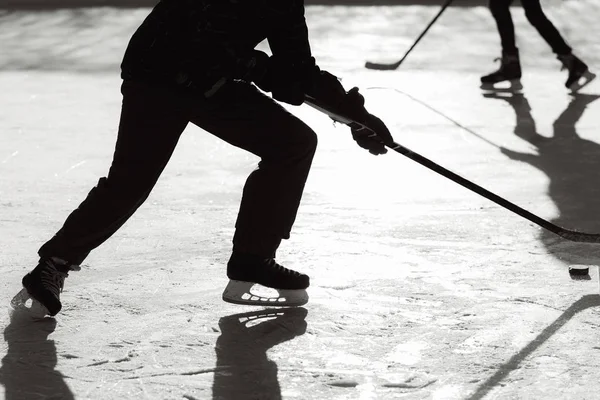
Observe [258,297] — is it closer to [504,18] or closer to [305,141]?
[305,141]

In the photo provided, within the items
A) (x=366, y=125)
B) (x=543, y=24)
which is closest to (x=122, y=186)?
(x=366, y=125)

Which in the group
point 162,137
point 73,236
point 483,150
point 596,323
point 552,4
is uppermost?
point 162,137

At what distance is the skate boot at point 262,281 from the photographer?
12.3 ft

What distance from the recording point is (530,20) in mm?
7828

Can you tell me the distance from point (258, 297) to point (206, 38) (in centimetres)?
86

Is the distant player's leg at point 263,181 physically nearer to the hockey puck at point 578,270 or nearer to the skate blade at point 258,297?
the skate blade at point 258,297

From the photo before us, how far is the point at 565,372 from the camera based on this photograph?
3.20m

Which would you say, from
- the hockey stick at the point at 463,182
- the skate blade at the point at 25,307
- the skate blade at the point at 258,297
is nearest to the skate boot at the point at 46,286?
the skate blade at the point at 25,307

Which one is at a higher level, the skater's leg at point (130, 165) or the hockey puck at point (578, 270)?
the skater's leg at point (130, 165)

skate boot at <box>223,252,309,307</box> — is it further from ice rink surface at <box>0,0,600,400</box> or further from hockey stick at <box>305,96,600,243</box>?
hockey stick at <box>305,96,600,243</box>

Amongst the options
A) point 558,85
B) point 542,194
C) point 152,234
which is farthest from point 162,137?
point 558,85

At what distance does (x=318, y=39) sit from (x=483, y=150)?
434cm

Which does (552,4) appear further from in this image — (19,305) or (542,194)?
(19,305)

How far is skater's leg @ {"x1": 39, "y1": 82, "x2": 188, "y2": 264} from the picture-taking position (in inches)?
138
